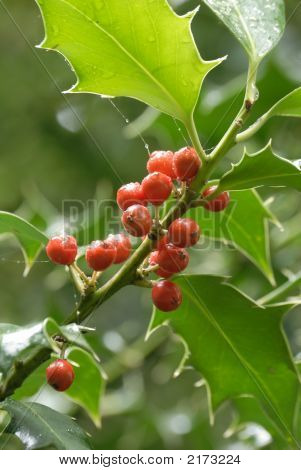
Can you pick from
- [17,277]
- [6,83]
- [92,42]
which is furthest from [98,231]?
[6,83]

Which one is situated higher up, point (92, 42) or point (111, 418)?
point (92, 42)

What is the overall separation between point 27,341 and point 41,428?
23 cm

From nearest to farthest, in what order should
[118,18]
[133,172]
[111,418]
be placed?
[118,18] → [111,418] → [133,172]

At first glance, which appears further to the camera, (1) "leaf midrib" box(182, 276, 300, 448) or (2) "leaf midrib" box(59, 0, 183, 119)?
(1) "leaf midrib" box(182, 276, 300, 448)

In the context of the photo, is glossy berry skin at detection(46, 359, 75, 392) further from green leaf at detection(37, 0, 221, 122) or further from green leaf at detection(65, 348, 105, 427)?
green leaf at detection(37, 0, 221, 122)

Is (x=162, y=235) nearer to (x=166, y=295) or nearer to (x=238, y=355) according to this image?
(x=166, y=295)

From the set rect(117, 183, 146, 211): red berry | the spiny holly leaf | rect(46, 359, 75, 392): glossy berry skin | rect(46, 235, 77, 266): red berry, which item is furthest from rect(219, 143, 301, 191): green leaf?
the spiny holly leaf

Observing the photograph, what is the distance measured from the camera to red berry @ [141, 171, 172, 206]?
3.51 ft

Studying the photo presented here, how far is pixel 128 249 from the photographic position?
118 centimetres

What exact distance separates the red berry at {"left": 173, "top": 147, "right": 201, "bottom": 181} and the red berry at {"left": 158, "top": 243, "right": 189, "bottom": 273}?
0.11 m

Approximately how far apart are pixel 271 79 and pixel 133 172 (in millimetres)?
785

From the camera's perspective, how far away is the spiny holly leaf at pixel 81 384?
4.40ft

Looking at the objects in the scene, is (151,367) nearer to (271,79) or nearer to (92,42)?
(271,79)

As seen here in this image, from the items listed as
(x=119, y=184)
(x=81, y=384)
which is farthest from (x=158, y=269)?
(x=119, y=184)
